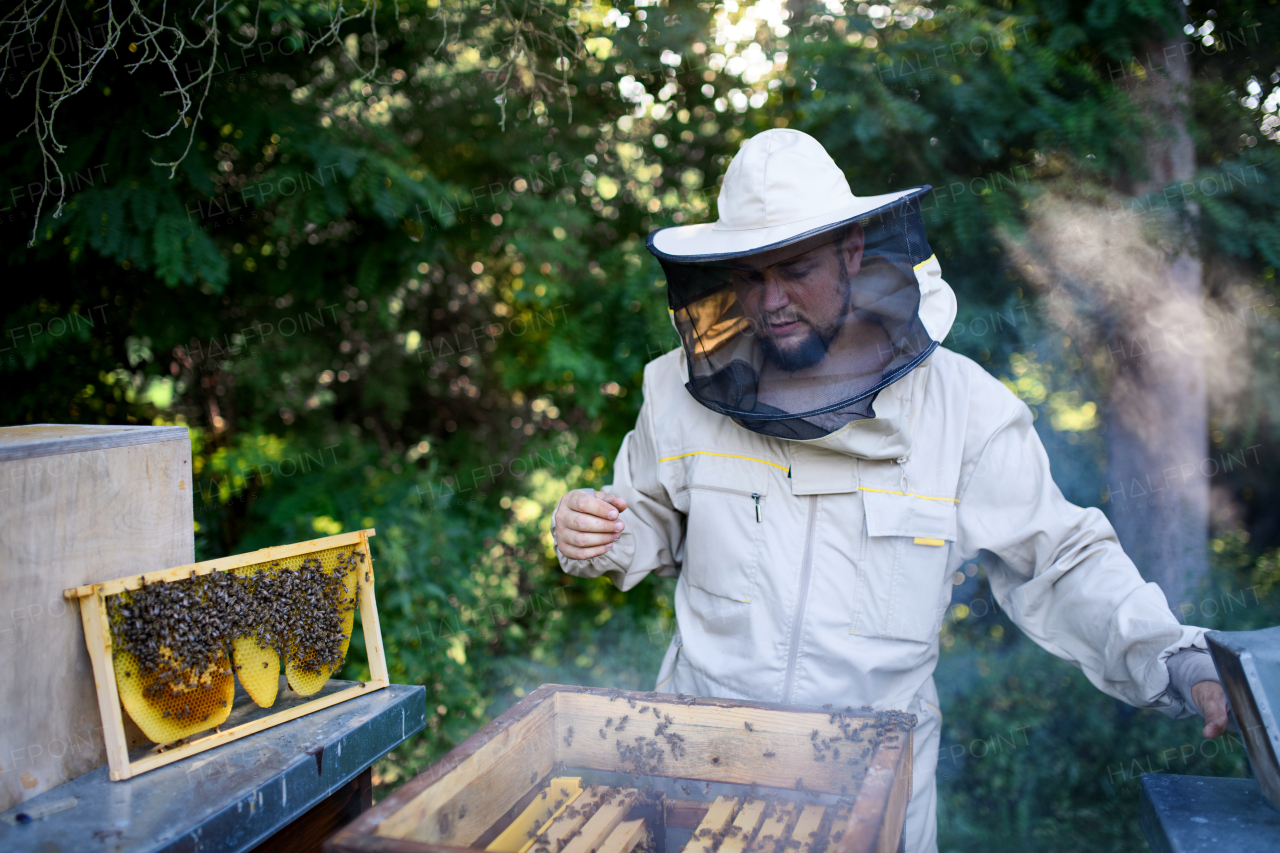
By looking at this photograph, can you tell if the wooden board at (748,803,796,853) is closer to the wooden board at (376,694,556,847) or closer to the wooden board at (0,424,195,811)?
the wooden board at (376,694,556,847)

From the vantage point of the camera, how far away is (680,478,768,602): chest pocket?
1.97m

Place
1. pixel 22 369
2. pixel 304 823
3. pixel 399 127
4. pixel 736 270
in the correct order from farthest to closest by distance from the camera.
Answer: pixel 399 127
pixel 22 369
pixel 736 270
pixel 304 823

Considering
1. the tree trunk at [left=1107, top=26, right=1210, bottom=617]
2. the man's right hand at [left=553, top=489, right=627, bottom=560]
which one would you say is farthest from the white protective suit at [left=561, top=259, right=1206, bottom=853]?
the tree trunk at [left=1107, top=26, right=1210, bottom=617]

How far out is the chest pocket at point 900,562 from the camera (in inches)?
74.1

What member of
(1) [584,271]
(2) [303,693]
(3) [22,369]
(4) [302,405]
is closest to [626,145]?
(1) [584,271]

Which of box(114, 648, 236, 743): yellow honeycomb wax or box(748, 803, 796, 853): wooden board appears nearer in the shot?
box(748, 803, 796, 853): wooden board

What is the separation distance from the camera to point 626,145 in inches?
171

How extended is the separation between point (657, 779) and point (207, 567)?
39.3 inches

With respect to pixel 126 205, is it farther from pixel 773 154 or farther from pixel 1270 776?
pixel 1270 776

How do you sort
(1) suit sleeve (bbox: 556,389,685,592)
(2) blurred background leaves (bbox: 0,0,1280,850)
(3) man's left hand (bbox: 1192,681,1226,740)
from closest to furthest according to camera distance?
(3) man's left hand (bbox: 1192,681,1226,740), (1) suit sleeve (bbox: 556,389,685,592), (2) blurred background leaves (bbox: 0,0,1280,850)

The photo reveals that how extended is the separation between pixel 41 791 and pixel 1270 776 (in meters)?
2.13

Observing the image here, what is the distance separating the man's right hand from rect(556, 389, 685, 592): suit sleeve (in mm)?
161

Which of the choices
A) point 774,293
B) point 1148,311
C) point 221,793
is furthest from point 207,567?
point 1148,311

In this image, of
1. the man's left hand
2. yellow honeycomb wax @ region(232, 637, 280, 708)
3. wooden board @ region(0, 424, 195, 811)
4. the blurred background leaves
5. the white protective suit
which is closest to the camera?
wooden board @ region(0, 424, 195, 811)
